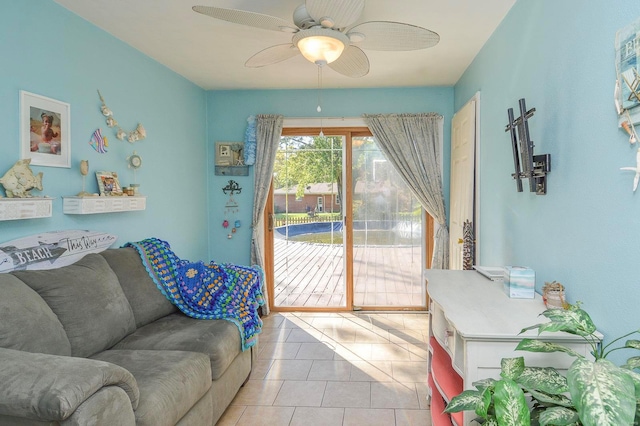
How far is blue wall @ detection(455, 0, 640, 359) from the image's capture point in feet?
4.70

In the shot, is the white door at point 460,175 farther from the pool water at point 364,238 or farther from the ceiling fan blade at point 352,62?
the ceiling fan blade at point 352,62

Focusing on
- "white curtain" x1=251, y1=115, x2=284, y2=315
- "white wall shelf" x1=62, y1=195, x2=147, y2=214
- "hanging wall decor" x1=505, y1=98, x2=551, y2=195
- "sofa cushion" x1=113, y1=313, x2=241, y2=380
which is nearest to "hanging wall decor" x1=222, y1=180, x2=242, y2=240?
"white curtain" x1=251, y1=115, x2=284, y2=315

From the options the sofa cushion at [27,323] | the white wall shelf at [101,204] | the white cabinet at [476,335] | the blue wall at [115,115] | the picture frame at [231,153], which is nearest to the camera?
the white cabinet at [476,335]

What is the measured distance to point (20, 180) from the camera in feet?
6.88

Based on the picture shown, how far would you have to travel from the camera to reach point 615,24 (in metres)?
1.46

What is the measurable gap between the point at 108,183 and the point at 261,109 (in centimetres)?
212

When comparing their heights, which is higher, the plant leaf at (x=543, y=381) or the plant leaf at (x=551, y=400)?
the plant leaf at (x=543, y=381)

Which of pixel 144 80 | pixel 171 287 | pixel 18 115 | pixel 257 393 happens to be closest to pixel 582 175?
pixel 257 393

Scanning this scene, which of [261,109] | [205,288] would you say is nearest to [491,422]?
[205,288]

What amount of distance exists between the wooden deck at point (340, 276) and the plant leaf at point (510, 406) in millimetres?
3546

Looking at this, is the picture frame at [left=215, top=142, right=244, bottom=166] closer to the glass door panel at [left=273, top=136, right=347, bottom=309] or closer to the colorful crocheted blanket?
the glass door panel at [left=273, top=136, right=347, bottom=309]

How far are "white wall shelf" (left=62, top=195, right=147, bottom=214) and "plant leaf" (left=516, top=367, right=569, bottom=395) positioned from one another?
2472mm

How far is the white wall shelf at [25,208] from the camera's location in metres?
1.98

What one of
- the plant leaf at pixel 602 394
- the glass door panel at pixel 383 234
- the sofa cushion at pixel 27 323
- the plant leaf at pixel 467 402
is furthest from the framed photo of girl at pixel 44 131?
the glass door panel at pixel 383 234
